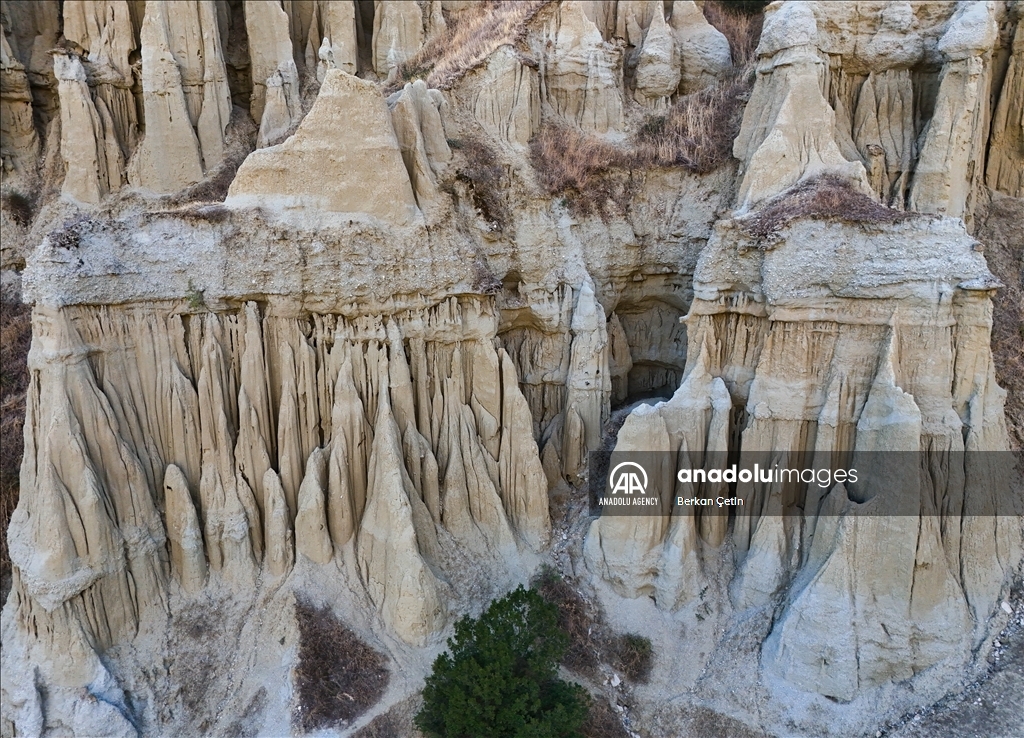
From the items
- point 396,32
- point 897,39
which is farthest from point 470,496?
point 396,32

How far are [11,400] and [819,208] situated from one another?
22077mm

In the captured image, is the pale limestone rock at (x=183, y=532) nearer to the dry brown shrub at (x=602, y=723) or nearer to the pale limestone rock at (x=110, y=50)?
the dry brown shrub at (x=602, y=723)

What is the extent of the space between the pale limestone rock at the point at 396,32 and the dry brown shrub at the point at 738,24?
10.4 m

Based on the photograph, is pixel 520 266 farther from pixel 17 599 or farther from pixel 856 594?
pixel 17 599

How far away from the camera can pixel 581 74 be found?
1733 cm

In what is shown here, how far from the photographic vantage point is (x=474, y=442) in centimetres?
1423

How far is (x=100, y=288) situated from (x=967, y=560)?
16605mm

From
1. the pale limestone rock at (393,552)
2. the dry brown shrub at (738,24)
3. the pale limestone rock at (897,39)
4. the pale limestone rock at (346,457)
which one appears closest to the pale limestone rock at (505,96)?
the dry brown shrub at (738,24)

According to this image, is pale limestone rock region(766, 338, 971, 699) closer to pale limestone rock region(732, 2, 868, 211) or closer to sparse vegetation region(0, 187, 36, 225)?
pale limestone rock region(732, 2, 868, 211)

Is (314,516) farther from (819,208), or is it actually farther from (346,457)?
(819,208)

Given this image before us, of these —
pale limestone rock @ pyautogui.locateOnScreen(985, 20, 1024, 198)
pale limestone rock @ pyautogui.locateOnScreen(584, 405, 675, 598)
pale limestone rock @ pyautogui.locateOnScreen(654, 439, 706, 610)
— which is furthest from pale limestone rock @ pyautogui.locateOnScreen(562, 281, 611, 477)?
pale limestone rock @ pyautogui.locateOnScreen(985, 20, 1024, 198)

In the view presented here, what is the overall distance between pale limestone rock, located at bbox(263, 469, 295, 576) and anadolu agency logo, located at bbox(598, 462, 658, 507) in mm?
6519

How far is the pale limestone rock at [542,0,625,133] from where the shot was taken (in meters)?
17.2

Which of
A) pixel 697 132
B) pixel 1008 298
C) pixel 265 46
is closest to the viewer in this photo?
pixel 1008 298
